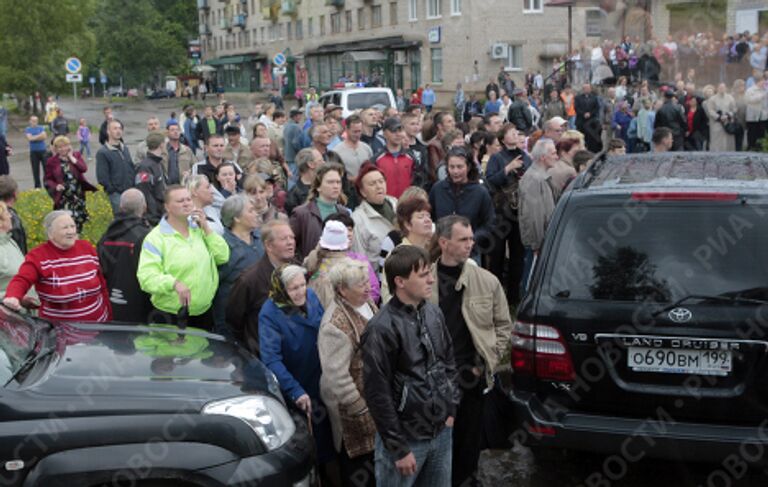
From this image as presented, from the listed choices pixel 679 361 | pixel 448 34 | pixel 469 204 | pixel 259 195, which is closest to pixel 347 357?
pixel 679 361

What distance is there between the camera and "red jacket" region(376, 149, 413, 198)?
9.12m

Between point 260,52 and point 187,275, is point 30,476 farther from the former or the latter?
point 260,52

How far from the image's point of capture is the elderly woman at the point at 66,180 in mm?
11547

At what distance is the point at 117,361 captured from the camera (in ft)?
14.0

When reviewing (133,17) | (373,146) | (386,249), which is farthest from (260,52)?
(386,249)

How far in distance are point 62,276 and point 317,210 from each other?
211cm

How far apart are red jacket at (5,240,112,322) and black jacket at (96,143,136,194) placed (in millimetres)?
5731

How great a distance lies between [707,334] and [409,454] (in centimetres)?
164

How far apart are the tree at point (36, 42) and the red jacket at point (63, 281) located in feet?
146

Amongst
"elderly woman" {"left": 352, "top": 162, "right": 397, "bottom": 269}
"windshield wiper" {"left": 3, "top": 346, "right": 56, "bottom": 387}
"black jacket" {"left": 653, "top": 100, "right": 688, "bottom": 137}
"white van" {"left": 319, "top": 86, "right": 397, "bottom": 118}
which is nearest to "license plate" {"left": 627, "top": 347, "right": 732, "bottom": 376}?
"elderly woman" {"left": 352, "top": 162, "right": 397, "bottom": 269}

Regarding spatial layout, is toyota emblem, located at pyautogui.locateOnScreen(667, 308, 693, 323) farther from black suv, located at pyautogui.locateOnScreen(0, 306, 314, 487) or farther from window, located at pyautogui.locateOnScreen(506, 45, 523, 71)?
window, located at pyautogui.locateOnScreen(506, 45, 523, 71)

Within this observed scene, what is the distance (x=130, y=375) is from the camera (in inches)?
161

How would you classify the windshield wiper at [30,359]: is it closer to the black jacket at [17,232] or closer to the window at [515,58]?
the black jacket at [17,232]

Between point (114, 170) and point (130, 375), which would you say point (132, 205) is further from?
point (114, 170)
